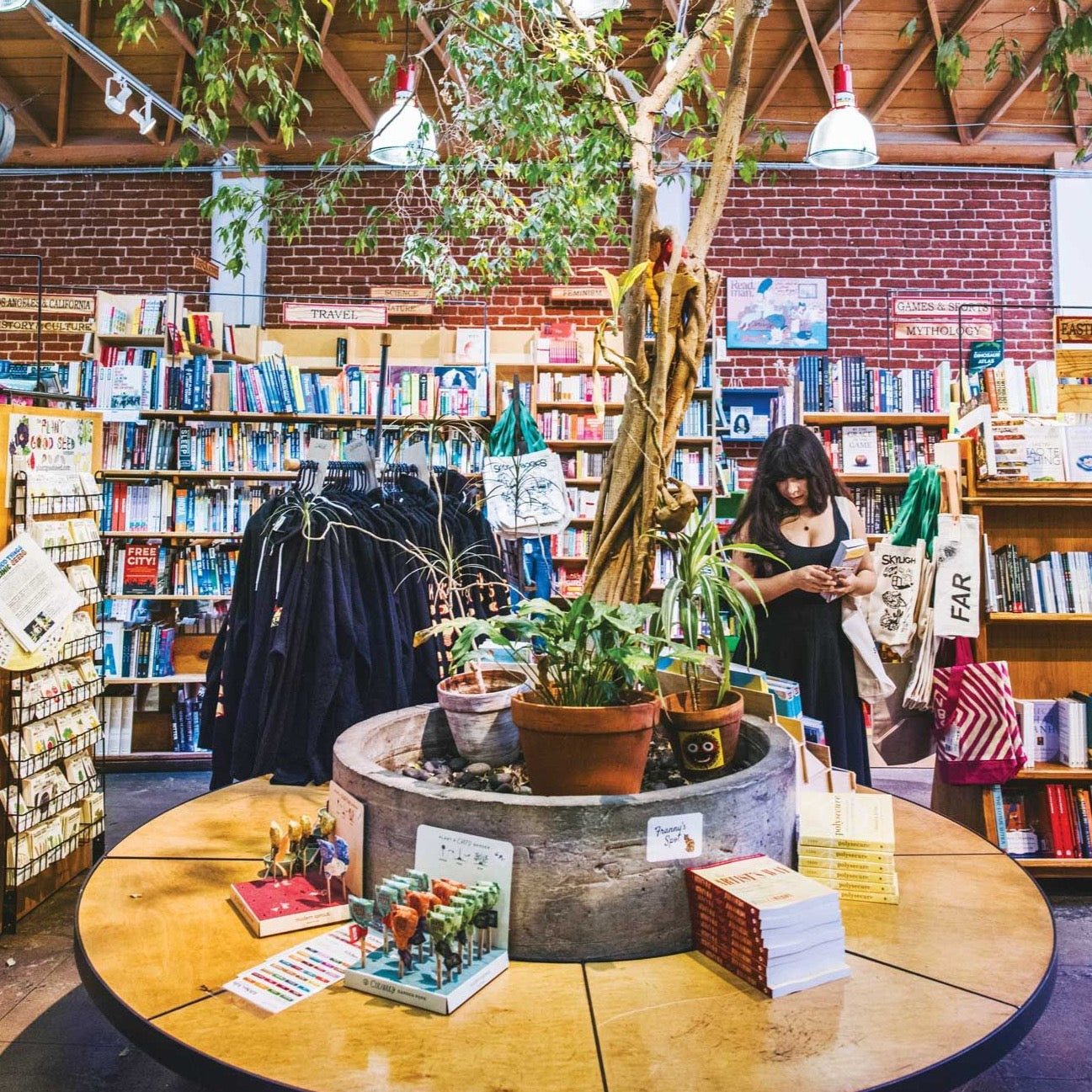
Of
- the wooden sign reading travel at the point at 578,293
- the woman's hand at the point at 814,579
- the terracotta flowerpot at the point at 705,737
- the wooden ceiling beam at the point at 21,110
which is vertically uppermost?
the wooden ceiling beam at the point at 21,110

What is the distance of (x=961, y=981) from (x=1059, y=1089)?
1504 millimetres

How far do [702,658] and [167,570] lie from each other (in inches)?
190

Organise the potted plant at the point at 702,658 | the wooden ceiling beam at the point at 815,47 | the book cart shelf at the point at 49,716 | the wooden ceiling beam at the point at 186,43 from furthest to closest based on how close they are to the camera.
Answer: the wooden ceiling beam at the point at 815,47
the wooden ceiling beam at the point at 186,43
the book cart shelf at the point at 49,716
the potted plant at the point at 702,658

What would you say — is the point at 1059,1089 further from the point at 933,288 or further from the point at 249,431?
the point at 933,288

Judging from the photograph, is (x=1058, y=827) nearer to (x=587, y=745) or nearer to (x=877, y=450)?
(x=587, y=745)

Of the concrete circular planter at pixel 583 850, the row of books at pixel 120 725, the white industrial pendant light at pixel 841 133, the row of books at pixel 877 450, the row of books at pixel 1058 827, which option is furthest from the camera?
the row of books at pixel 877 450

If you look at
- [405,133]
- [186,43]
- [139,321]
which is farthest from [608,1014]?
[186,43]

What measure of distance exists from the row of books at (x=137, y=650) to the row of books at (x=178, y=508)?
57cm

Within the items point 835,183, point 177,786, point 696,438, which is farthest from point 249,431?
point 835,183

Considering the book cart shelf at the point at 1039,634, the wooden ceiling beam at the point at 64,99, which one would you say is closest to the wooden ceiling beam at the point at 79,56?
the wooden ceiling beam at the point at 64,99

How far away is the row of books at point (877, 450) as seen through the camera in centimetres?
611

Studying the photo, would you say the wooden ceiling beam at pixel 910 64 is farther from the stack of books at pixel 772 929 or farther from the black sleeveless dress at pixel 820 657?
the stack of books at pixel 772 929

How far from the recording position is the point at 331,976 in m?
1.32

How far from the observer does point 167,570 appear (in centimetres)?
574
